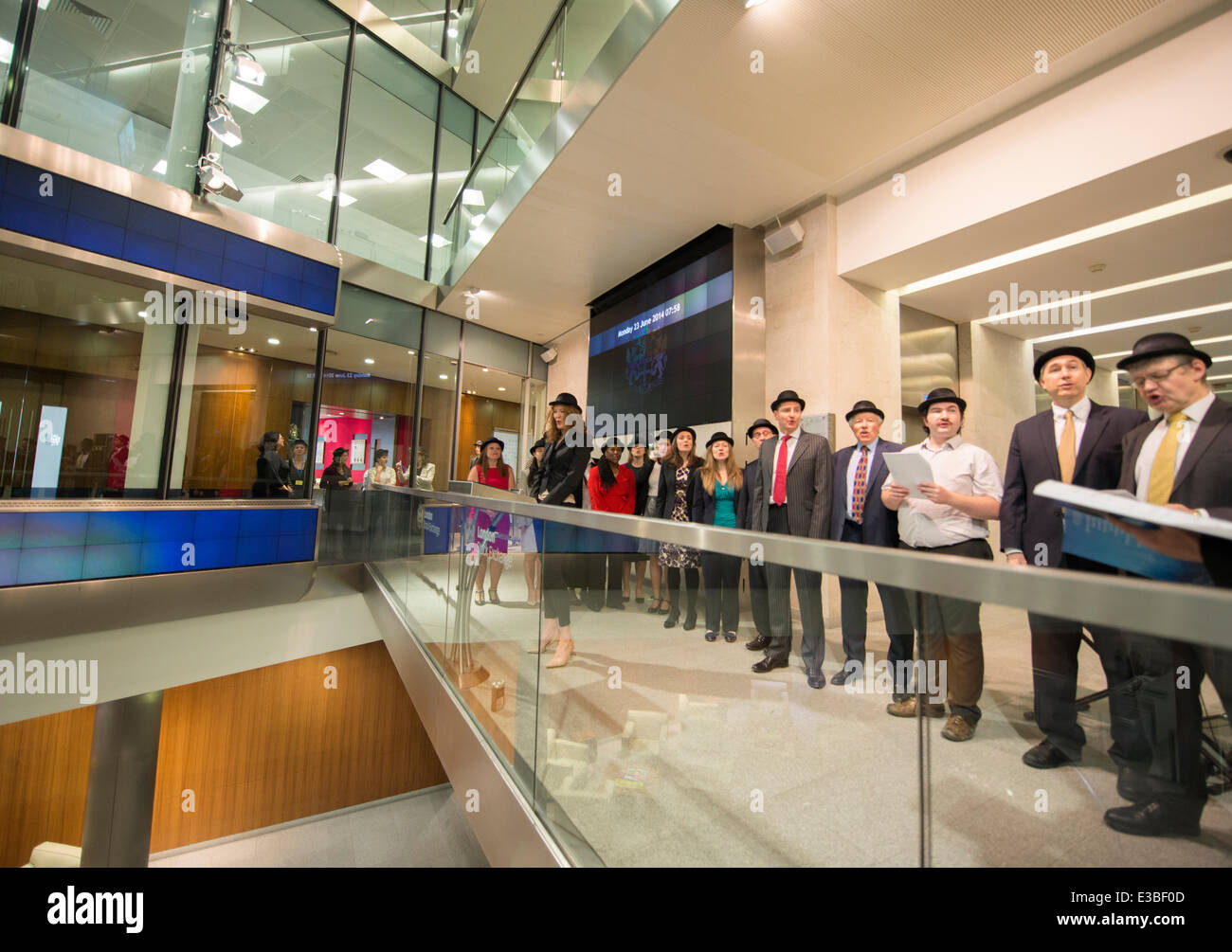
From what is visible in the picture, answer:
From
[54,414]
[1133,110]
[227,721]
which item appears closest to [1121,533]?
[1133,110]

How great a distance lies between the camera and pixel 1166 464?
1822mm

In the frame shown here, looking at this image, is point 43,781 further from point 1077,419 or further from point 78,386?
point 1077,419

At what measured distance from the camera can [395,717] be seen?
9.34 meters

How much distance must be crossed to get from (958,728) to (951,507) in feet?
6.74

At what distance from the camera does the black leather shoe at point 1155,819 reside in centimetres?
67

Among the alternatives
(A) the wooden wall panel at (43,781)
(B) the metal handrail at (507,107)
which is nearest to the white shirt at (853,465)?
(B) the metal handrail at (507,107)

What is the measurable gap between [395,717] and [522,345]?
7.25 m

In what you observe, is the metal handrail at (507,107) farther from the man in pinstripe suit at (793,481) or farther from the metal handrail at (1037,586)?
the metal handrail at (1037,586)

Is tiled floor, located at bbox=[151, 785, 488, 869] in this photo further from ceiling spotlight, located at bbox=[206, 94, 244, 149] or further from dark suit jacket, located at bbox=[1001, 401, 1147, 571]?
ceiling spotlight, located at bbox=[206, 94, 244, 149]

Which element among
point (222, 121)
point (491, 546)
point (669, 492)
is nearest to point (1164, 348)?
point (491, 546)

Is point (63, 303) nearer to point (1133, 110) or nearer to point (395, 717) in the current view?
point (395, 717)

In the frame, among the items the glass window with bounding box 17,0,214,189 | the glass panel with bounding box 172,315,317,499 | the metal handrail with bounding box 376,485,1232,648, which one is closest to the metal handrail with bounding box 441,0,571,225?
the glass window with bounding box 17,0,214,189

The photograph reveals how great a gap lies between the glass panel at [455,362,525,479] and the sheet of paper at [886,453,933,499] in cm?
807

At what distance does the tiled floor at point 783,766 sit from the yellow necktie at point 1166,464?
150cm
